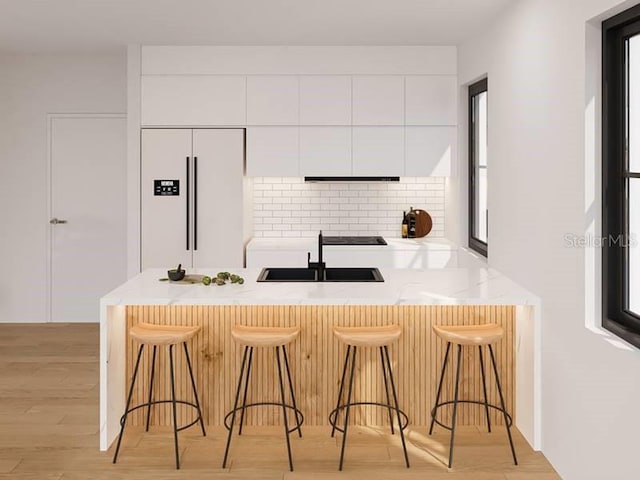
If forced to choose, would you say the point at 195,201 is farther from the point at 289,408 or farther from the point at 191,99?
the point at 289,408

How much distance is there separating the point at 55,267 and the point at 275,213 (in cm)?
236

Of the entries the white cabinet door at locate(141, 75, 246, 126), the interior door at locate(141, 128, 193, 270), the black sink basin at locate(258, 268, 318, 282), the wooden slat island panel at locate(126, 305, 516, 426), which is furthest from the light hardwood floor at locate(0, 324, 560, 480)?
the white cabinet door at locate(141, 75, 246, 126)

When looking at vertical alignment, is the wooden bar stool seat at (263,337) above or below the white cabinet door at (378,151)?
below

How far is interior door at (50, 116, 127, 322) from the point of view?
708 centimetres

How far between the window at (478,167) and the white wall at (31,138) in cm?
345

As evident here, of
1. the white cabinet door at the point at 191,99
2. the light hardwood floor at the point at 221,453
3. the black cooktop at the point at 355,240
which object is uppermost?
the white cabinet door at the point at 191,99

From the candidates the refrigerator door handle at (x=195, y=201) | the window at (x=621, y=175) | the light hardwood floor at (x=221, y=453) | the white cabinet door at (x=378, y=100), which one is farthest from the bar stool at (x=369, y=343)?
A: the white cabinet door at (x=378, y=100)

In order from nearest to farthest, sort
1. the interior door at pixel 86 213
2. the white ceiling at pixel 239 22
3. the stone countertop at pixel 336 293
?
the stone countertop at pixel 336 293 → the white ceiling at pixel 239 22 → the interior door at pixel 86 213

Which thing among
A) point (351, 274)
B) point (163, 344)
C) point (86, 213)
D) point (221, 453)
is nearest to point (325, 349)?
point (351, 274)

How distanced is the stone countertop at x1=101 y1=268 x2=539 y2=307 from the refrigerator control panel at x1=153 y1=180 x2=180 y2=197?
6.23ft

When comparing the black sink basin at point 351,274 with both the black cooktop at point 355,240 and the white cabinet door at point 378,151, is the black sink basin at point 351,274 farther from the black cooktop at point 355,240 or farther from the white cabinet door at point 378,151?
the white cabinet door at point 378,151

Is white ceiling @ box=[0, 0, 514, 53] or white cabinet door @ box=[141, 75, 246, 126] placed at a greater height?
white ceiling @ box=[0, 0, 514, 53]

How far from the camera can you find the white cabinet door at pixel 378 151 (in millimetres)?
6289

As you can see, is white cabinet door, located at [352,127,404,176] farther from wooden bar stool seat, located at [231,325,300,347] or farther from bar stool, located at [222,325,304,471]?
wooden bar stool seat, located at [231,325,300,347]
